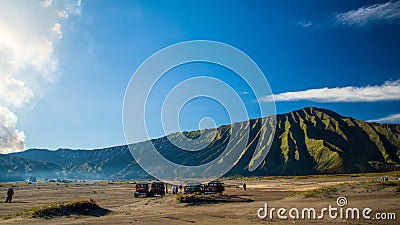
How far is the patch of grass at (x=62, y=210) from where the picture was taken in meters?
24.9

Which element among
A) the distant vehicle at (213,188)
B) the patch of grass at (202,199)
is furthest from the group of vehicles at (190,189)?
the patch of grass at (202,199)

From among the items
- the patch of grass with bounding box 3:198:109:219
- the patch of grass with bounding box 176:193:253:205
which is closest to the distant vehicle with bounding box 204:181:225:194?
the patch of grass with bounding box 176:193:253:205

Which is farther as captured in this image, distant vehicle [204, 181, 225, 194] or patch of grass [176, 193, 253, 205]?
distant vehicle [204, 181, 225, 194]

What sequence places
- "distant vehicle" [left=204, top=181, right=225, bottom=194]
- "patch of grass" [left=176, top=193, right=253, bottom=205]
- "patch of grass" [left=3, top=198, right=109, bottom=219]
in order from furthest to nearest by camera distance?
1. "distant vehicle" [left=204, top=181, right=225, bottom=194]
2. "patch of grass" [left=176, top=193, right=253, bottom=205]
3. "patch of grass" [left=3, top=198, right=109, bottom=219]

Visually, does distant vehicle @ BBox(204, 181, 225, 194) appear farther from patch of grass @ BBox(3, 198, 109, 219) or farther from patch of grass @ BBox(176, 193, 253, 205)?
patch of grass @ BBox(3, 198, 109, 219)

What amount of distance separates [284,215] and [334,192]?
16.3 metres

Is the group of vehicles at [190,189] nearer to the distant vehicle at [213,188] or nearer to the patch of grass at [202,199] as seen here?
the distant vehicle at [213,188]

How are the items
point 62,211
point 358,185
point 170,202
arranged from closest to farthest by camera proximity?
point 62,211
point 170,202
point 358,185

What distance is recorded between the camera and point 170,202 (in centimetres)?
3450

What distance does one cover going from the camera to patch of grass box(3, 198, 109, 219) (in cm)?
2491

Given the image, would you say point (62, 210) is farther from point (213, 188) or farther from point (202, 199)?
point (213, 188)

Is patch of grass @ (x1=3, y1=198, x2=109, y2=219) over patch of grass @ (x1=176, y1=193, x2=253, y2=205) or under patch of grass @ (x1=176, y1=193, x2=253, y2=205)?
over

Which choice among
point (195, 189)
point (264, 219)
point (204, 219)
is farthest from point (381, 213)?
point (195, 189)

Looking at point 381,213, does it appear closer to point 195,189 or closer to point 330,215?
point 330,215
